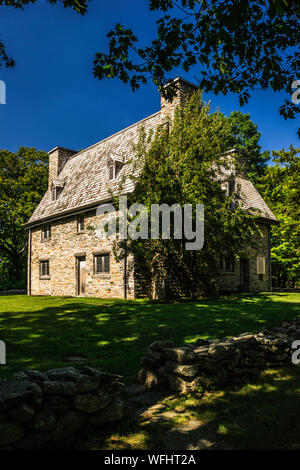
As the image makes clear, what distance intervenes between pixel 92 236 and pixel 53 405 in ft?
51.2

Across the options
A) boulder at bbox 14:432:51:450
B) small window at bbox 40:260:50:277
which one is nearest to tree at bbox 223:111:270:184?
small window at bbox 40:260:50:277

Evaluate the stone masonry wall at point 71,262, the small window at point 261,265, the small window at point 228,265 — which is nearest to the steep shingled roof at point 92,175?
the stone masonry wall at point 71,262

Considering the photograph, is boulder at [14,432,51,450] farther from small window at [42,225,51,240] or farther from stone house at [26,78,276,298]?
small window at [42,225,51,240]

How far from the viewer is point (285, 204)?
2595 centimetres

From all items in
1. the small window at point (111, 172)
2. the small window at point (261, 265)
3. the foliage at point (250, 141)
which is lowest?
the small window at point (261, 265)

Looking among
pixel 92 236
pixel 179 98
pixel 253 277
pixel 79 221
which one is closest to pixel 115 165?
pixel 79 221

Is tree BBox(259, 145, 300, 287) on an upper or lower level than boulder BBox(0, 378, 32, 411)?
upper

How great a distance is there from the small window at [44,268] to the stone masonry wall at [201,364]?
19.1 metres

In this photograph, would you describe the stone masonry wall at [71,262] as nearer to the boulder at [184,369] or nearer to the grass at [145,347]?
the grass at [145,347]

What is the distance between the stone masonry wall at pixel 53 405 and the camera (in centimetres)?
313

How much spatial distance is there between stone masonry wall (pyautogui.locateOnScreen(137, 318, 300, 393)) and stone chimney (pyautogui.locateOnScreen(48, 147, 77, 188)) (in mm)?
24502

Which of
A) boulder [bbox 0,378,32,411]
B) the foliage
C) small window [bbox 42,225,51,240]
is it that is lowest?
boulder [bbox 0,378,32,411]

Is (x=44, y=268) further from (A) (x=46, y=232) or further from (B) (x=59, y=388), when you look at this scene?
(B) (x=59, y=388)

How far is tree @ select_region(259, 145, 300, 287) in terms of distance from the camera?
2480 cm
